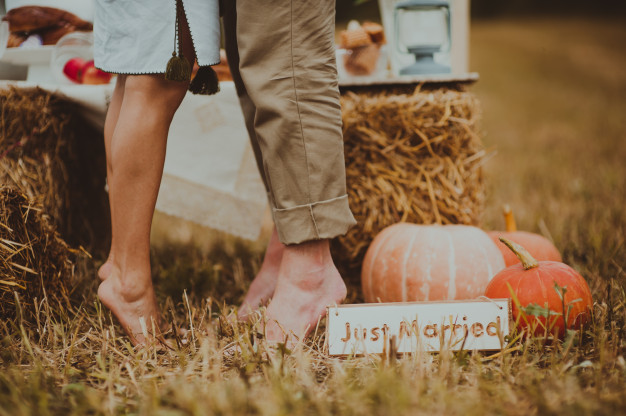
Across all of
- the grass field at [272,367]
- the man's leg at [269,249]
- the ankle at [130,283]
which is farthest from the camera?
the man's leg at [269,249]

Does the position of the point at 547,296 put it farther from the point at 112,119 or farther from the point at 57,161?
the point at 57,161

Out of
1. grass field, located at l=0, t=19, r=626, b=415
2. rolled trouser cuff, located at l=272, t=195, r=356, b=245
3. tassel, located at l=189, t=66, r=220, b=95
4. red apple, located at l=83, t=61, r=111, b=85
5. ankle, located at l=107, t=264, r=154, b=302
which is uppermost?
red apple, located at l=83, t=61, r=111, b=85

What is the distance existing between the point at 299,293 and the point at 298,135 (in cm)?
34

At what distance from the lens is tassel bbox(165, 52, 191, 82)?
1.07 meters

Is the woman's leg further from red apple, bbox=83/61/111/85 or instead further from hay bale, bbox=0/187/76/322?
red apple, bbox=83/61/111/85

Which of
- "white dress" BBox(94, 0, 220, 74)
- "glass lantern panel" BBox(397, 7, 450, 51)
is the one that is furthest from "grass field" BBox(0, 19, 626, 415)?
"glass lantern panel" BBox(397, 7, 450, 51)

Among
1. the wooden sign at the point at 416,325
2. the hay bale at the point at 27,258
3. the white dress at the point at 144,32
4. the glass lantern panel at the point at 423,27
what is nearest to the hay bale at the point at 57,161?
the hay bale at the point at 27,258

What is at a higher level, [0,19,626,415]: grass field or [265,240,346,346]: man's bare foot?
[265,240,346,346]: man's bare foot

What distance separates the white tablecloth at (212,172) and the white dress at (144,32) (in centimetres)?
61

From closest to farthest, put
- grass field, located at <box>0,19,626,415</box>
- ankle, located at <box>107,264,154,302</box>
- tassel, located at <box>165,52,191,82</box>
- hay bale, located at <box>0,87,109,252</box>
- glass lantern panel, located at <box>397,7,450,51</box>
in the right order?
grass field, located at <box>0,19,626,415</box>, tassel, located at <box>165,52,191,82</box>, ankle, located at <box>107,264,154,302</box>, hay bale, located at <box>0,87,109,252</box>, glass lantern panel, located at <box>397,7,450,51</box>

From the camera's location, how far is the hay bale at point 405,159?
64.6 inches

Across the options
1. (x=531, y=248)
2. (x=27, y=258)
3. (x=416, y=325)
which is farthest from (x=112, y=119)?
(x=531, y=248)

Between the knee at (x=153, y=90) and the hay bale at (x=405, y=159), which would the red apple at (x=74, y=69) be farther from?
the hay bale at (x=405, y=159)

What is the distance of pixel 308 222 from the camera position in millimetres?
1162
